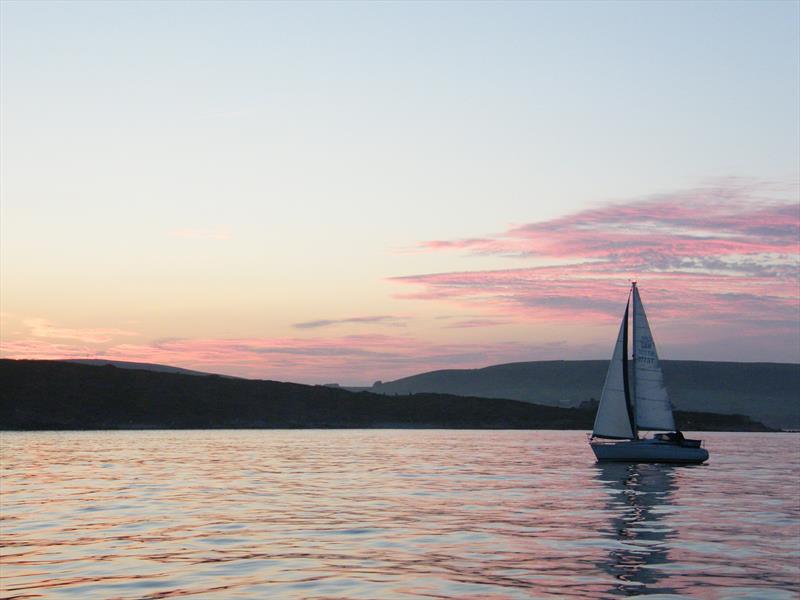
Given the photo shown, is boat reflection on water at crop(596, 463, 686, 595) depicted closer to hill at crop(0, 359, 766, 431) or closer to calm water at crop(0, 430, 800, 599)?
calm water at crop(0, 430, 800, 599)

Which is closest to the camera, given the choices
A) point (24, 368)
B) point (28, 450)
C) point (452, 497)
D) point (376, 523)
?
point (376, 523)

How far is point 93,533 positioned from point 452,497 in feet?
Result: 59.4

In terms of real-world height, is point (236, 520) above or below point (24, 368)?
below

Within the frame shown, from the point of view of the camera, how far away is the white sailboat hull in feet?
246

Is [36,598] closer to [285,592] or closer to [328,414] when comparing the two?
[285,592]

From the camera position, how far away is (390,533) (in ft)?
108

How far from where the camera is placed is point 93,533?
3284 cm

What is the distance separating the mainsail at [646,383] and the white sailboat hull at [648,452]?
136 centimetres

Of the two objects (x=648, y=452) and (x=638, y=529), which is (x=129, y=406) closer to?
(x=648, y=452)

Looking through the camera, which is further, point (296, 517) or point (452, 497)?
point (452, 497)

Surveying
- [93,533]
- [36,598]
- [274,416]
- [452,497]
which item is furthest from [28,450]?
[274,416]

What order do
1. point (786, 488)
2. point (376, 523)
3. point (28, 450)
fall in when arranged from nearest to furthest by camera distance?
point (376, 523)
point (786, 488)
point (28, 450)

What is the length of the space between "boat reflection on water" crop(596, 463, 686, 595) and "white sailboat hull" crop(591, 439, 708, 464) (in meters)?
5.82

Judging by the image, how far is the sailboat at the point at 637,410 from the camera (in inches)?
2960
